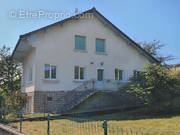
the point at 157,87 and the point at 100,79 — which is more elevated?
the point at 100,79

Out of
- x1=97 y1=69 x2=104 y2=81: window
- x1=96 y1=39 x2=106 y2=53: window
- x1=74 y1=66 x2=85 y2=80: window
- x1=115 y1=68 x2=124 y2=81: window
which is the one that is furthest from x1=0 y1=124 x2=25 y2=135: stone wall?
x1=115 y1=68 x2=124 y2=81: window

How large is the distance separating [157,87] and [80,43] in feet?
28.4

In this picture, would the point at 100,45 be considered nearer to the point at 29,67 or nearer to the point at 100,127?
the point at 29,67

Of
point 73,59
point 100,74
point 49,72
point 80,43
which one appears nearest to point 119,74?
point 100,74

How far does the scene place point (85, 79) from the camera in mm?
17250

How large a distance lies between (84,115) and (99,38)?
8552 mm

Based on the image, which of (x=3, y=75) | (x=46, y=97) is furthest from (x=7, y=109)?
(x=3, y=75)

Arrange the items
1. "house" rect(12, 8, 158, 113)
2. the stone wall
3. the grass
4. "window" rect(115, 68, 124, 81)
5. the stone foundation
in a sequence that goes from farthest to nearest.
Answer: "window" rect(115, 68, 124, 81) → "house" rect(12, 8, 158, 113) → the stone foundation → the stone wall → the grass

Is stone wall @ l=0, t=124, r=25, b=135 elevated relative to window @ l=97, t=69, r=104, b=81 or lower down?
lower down

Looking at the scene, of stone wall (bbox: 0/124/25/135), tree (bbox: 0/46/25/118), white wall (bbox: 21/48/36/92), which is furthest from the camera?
tree (bbox: 0/46/25/118)

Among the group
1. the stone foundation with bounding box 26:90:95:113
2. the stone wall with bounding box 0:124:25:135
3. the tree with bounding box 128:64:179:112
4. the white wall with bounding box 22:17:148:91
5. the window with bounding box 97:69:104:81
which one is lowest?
the stone wall with bounding box 0:124:25:135

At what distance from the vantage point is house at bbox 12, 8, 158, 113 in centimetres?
1528

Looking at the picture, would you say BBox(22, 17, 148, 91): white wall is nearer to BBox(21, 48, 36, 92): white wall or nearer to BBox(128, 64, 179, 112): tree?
BBox(21, 48, 36, 92): white wall

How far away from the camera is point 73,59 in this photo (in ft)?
55.3
